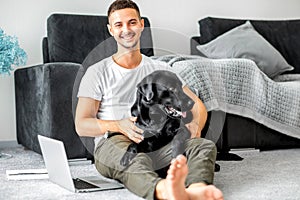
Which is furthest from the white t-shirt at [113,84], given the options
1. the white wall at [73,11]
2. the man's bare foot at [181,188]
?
the white wall at [73,11]

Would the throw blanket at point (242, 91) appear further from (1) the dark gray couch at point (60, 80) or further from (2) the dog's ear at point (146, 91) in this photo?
(2) the dog's ear at point (146, 91)

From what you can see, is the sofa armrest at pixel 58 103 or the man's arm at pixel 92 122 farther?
the sofa armrest at pixel 58 103

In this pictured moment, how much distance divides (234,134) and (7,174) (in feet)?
3.83

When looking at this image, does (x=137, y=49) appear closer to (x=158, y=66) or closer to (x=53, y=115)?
(x=158, y=66)

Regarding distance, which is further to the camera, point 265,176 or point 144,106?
point 265,176

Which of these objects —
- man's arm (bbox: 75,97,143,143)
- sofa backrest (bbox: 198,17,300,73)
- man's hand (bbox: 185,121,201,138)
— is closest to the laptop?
man's arm (bbox: 75,97,143,143)

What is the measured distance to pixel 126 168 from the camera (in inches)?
77.0

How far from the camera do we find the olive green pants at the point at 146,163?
1.83m

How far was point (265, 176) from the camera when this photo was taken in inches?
90.7

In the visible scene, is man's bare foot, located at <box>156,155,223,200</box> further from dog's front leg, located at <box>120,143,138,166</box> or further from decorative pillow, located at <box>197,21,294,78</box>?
decorative pillow, located at <box>197,21,294,78</box>

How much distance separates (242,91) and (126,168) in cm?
108

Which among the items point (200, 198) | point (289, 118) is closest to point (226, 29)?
point (289, 118)

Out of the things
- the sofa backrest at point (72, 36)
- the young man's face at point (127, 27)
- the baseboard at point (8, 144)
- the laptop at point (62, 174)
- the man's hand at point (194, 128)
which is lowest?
the baseboard at point (8, 144)

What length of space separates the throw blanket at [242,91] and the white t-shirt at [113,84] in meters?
0.52
